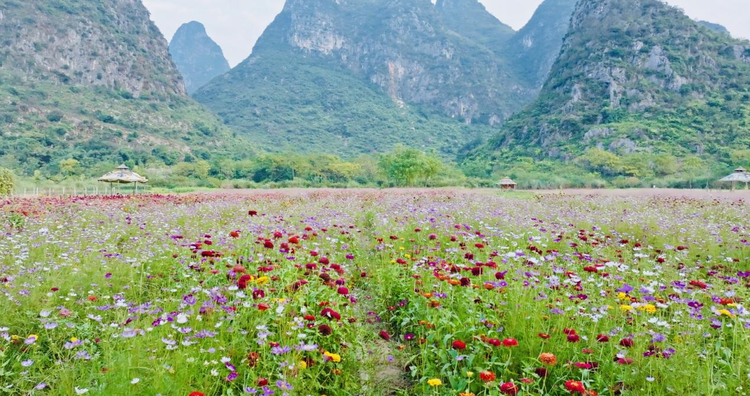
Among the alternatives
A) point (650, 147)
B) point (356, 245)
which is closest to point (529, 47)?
point (650, 147)

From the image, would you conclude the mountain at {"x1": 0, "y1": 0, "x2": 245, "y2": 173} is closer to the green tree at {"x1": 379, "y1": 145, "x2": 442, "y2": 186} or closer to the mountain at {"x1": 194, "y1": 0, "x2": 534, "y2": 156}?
the mountain at {"x1": 194, "y1": 0, "x2": 534, "y2": 156}

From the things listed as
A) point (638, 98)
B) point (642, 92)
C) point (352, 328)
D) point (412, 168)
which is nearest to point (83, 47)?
point (412, 168)

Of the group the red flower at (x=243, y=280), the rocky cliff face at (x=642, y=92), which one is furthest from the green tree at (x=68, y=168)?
the rocky cliff face at (x=642, y=92)

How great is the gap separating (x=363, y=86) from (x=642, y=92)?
11000 centimetres

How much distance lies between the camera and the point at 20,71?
86.0 m

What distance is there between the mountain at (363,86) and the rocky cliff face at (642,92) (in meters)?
45.0

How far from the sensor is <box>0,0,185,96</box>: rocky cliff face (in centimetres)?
9062

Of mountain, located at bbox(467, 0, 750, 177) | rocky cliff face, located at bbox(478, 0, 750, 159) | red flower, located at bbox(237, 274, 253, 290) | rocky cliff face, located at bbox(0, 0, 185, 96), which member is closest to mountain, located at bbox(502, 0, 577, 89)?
mountain, located at bbox(467, 0, 750, 177)

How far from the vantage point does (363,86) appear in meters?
163

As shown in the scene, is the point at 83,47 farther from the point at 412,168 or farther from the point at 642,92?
the point at 642,92

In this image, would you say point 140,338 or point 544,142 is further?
point 544,142

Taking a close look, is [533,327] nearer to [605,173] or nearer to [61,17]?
[605,173]

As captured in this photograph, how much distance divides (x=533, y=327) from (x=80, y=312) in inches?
139

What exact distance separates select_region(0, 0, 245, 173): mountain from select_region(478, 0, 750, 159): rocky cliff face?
74.3m
